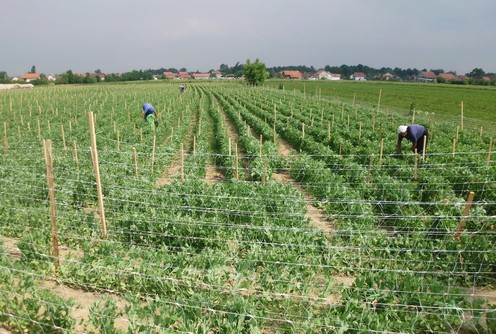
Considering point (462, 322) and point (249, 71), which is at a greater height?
point (249, 71)

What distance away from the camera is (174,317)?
12.8 feet

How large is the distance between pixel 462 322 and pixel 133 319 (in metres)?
3.70

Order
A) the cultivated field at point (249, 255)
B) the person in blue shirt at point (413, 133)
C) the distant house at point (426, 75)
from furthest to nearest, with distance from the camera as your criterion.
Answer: the distant house at point (426, 75)
the person in blue shirt at point (413, 133)
the cultivated field at point (249, 255)

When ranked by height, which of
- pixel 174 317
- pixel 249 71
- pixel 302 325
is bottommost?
pixel 302 325

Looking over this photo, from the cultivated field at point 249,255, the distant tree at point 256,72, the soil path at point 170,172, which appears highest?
the distant tree at point 256,72

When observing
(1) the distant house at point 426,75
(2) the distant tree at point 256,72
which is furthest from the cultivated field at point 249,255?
(1) the distant house at point 426,75

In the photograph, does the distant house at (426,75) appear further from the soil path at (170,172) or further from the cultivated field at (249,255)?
the cultivated field at (249,255)

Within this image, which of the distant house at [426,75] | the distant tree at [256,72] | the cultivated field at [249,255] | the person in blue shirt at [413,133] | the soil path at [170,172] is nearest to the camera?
the cultivated field at [249,255]

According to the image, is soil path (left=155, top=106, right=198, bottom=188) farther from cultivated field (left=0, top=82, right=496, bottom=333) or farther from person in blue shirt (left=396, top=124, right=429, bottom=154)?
person in blue shirt (left=396, top=124, right=429, bottom=154)

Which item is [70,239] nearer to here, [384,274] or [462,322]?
[384,274]

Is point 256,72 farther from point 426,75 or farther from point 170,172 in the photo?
point 426,75

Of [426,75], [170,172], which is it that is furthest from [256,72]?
[426,75]

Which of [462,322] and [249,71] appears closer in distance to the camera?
[462,322]

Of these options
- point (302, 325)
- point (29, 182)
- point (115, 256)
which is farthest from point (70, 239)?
point (302, 325)
